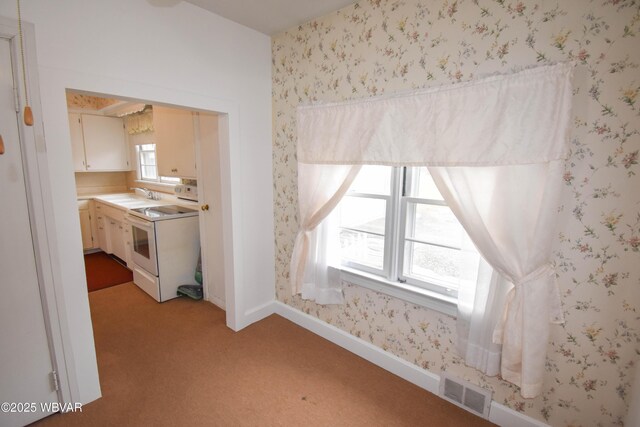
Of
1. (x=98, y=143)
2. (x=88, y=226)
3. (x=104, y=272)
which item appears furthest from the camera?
(x=98, y=143)

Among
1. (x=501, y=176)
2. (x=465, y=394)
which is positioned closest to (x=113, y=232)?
(x=465, y=394)

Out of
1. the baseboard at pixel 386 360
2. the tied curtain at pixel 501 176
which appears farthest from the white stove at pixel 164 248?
the tied curtain at pixel 501 176

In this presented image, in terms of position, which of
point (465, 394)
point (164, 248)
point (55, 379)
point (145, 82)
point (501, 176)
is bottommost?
point (465, 394)

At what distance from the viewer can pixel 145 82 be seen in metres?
1.92

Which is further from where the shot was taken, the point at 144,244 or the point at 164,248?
the point at 144,244

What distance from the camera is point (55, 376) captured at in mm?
1787

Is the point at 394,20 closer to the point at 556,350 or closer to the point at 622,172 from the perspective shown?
the point at 622,172

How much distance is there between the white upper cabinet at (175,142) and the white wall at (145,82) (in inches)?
34.1

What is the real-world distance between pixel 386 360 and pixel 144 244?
274cm

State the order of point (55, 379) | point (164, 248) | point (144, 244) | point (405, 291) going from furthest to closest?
point (144, 244) → point (164, 248) → point (405, 291) → point (55, 379)

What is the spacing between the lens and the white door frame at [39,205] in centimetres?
149

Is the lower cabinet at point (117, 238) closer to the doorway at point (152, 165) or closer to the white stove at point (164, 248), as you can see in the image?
the doorway at point (152, 165)

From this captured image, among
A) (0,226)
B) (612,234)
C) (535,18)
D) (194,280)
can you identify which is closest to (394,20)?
(535,18)

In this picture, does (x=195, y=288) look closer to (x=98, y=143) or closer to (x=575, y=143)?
(x=98, y=143)
